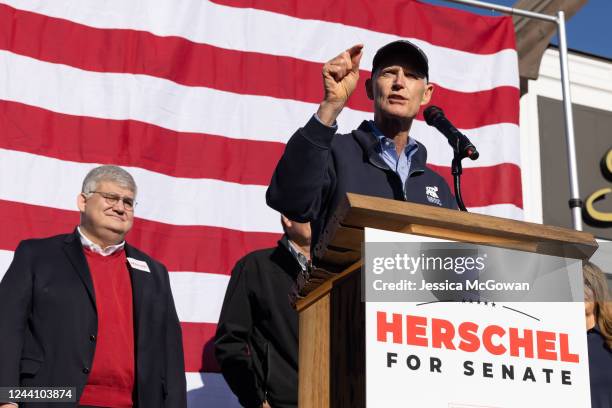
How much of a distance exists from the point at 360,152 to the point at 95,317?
55.3 inches

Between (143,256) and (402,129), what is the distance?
5.03 ft

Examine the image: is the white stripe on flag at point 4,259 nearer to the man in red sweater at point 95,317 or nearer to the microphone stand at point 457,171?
the man in red sweater at point 95,317

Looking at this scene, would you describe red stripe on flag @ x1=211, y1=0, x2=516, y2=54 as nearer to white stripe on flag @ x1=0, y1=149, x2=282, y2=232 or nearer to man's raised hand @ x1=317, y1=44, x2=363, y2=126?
white stripe on flag @ x1=0, y1=149, x2=282, y2=232

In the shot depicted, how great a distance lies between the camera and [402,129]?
2.32 m

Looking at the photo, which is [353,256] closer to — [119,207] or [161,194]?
[119,207]

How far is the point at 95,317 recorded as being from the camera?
10.1 feet

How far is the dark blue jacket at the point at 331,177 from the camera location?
1.71m

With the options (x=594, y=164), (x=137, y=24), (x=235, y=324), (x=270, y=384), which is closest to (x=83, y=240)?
(x=235, y=324)

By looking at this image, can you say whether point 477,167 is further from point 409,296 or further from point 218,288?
point 409,296

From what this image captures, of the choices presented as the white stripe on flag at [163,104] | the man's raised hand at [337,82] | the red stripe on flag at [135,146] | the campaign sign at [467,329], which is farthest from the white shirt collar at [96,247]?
the campaign sign at [467,329]

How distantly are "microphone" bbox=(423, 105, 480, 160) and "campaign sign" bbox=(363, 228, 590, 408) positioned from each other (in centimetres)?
82

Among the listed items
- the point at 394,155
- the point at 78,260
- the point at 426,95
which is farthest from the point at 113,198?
the point at 394,155

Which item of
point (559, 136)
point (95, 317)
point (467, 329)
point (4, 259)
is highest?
point (559, 136)

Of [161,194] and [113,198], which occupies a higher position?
[161,194]
